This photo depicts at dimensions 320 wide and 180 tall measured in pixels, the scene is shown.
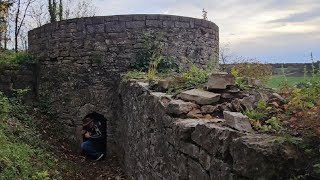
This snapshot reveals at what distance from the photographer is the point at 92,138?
31.8 feet

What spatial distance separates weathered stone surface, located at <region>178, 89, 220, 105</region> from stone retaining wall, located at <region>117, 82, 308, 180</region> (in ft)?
1.00

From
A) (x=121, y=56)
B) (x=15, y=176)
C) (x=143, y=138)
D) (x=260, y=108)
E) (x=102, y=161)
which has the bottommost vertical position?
(x=102, y=161)

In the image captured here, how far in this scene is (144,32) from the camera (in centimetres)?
Result: 927

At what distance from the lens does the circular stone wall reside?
927 centimetres

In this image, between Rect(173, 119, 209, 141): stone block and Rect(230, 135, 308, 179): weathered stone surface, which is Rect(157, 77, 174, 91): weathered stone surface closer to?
Rect(173, 119, 209, 141): stone block

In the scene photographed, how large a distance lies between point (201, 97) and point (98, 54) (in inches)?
223

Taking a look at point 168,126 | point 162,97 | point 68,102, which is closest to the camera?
A: point 168,126

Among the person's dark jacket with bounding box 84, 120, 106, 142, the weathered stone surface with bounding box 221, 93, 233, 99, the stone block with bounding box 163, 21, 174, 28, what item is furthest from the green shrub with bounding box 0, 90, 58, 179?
the stone block with bounding box 163, 21, 174, 28

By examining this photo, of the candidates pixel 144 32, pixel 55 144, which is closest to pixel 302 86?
pixel 144 32

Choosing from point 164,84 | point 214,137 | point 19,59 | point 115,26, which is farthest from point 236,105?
point 19,59

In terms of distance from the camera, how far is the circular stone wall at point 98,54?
9273mm

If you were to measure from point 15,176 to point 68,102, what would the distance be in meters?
4.21

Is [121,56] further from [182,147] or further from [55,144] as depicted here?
[182,147]

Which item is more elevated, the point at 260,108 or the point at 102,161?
the point at 260,108
